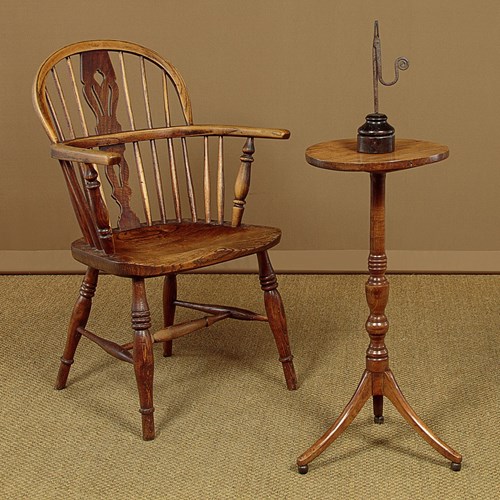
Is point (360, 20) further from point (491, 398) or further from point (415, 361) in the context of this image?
point (491, 398)

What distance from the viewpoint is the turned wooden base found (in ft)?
7.50

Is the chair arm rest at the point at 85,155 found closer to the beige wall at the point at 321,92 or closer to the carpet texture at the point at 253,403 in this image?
the carpet texture at the point at 253,403

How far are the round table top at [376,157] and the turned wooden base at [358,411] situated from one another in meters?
0.57

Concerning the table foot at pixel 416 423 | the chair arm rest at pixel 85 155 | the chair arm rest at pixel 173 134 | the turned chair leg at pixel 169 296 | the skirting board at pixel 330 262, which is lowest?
→ the skirting board at pixel 330 262

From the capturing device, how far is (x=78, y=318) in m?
2.72

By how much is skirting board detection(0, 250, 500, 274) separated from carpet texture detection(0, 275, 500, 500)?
0.47 ft

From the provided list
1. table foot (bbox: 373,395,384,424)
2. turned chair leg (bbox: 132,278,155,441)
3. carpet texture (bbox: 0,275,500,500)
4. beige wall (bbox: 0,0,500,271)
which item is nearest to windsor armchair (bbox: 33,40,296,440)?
turned chair leg (bbox: 132,278,155,441)

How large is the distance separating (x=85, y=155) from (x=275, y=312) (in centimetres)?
75

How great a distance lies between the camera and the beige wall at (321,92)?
3637 millimetres

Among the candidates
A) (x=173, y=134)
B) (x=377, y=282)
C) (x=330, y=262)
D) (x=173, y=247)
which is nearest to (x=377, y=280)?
(x=377, y=282)

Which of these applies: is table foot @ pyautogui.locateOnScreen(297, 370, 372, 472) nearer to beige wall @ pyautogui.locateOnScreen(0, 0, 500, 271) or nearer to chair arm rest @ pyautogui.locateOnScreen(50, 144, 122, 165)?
chair arm rest @ pyautogui.locateOnScreen(50, 144, 122, 165)

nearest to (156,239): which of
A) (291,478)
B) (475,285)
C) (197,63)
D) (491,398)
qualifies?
(291,478)

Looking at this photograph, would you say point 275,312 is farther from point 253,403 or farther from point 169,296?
point 169,296

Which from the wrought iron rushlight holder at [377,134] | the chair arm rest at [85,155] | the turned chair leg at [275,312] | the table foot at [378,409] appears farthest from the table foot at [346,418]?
the chair arm rest at [85,155]
